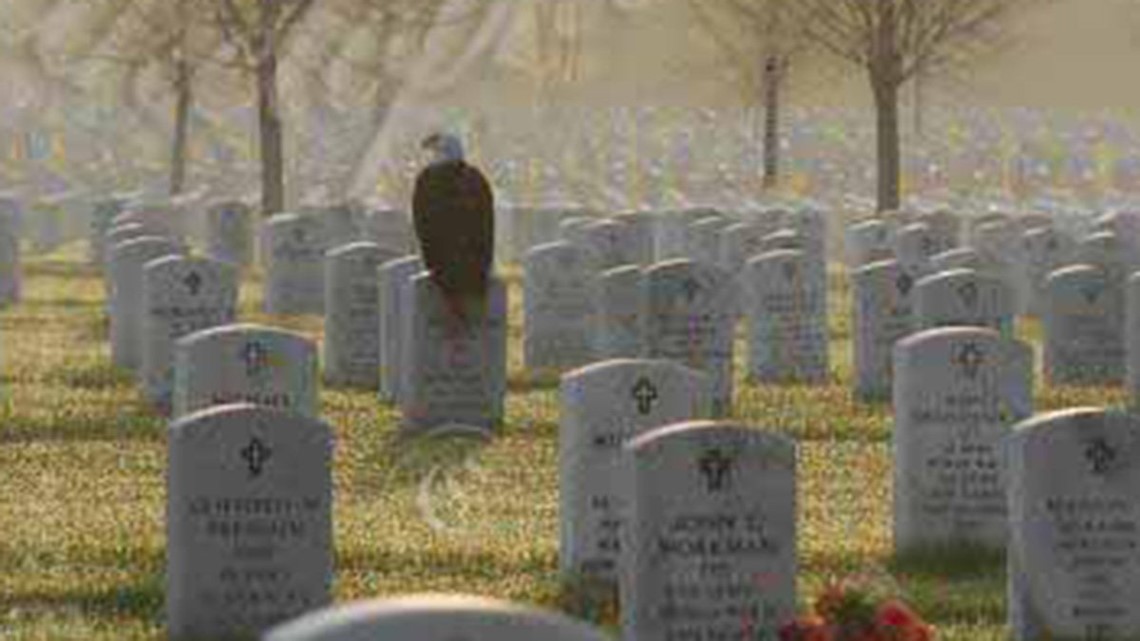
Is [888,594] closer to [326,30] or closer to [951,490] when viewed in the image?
[951,490]

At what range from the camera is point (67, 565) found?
16547 millimetres

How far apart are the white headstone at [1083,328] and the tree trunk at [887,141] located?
17738mm

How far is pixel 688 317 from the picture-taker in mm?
23031

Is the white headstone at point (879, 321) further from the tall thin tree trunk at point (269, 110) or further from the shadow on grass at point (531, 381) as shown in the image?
the tall thin tree trunk at point (269, 110)

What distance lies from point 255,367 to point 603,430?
287 cm

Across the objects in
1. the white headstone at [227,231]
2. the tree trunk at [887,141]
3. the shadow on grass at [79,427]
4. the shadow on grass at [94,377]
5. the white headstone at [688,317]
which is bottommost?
the shadow on grass at [79,427]

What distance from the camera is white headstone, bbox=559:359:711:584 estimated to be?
1548 centimetres

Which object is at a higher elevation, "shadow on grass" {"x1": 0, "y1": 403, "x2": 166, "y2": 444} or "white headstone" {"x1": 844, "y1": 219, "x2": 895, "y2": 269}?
"white headstone" {"x1": 844, "y1": 219, "x2": 895, "y2": 269}

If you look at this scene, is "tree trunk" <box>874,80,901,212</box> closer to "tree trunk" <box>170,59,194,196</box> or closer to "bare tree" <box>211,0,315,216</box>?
"bare tree" <box>211,0,315,216</box>

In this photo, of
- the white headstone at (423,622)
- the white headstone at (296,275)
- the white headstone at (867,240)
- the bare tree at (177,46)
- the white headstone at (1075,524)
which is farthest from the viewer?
the bare tree at (177,46)

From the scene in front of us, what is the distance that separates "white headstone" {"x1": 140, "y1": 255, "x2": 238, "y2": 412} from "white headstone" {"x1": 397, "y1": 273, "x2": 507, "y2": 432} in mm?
1235

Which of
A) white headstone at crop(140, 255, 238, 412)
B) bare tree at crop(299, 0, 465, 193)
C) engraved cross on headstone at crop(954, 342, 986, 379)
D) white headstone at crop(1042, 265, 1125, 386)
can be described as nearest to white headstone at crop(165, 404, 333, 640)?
engraved cross on headstone at crop(954, 342, 986, 379)

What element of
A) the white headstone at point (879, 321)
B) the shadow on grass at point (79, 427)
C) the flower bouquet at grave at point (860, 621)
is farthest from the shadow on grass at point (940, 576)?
the white headstone at point (879, 321)

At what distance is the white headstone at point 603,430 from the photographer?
15.5 m
